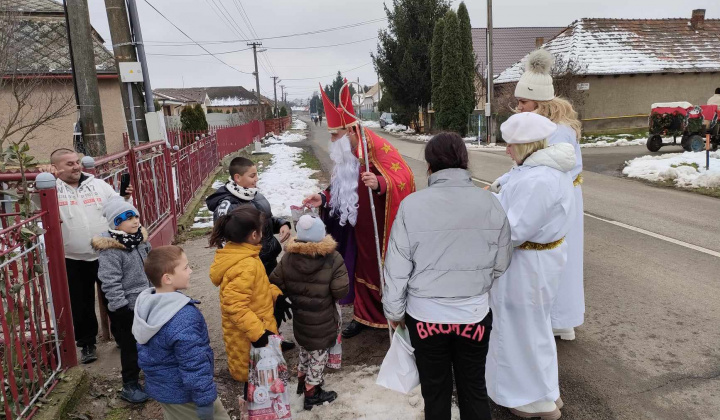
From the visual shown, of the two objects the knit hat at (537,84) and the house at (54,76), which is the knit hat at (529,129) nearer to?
the knit hat at (537,84)

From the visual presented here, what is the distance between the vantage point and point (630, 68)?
1051 inches

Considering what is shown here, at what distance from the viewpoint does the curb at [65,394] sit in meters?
3.10

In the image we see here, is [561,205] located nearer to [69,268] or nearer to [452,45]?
[69,268]

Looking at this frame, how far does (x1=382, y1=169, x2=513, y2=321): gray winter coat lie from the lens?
2.46 metres

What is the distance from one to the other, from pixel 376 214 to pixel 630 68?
2721 centimetres

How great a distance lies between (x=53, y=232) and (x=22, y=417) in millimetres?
1161

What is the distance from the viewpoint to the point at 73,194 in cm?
397

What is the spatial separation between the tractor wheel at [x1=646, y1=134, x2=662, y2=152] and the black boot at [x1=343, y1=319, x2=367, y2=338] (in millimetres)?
15741

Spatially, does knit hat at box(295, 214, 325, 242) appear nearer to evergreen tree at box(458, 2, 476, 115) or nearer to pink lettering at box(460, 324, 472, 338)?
pink lettering at box(460, 324, 472, 338)

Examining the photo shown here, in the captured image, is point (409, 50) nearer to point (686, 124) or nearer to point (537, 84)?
point (686, 124)

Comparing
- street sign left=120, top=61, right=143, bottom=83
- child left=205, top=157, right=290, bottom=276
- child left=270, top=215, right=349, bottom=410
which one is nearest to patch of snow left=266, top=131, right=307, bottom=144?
street sign left=120, top=61, right=143, bottom=83

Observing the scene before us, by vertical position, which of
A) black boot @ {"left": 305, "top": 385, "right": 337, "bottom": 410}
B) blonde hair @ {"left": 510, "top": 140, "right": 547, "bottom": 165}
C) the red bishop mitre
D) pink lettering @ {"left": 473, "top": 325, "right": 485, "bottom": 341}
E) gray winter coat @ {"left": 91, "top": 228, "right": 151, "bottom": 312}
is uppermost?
the red bishop mitre

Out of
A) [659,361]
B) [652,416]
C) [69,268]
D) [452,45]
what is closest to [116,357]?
[69,268]

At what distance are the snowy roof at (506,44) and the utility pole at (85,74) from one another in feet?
105
